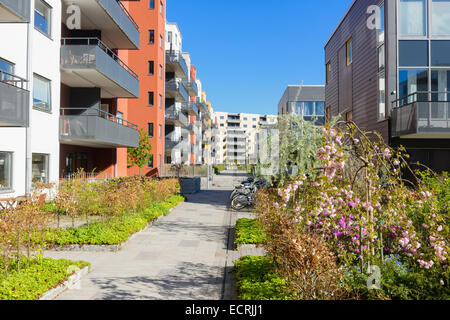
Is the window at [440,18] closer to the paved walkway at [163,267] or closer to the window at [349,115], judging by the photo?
the window at [349,115]

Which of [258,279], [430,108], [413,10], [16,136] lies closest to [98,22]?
[16,136]

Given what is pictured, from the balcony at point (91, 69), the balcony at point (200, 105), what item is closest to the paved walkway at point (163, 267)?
the balcony at point (91, 69)

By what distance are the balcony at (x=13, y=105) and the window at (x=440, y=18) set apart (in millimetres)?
15952

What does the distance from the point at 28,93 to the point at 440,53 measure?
15955 mm

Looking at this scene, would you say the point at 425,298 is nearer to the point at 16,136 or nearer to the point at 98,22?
the point at 16,136

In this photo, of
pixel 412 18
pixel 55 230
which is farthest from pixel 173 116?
pixel 55 230

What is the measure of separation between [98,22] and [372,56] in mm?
14087

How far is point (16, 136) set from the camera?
12.5 meters

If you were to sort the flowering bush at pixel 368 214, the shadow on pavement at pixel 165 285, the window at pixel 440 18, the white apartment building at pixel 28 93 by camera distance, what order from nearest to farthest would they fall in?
the flowering bush at pixel 368 214 → the shadow on pavement at pixel 165 285 → the white apartment building at pixel 28 93 → the window at pixel 440 18

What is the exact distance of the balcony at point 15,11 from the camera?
9.95m

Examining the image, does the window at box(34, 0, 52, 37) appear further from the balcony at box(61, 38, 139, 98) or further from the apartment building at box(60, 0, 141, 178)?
the balcony at box(61, 38, 139, 98)

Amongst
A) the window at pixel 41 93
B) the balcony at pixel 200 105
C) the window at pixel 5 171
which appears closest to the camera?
the window at pixel 5 171

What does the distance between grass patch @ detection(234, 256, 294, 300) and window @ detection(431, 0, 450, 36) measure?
45.9 ft

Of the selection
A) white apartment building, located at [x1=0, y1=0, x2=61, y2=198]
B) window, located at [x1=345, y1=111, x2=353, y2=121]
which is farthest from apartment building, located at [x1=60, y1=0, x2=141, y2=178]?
window, located at [x1=345, y1=111, x2=353, y2=121]
